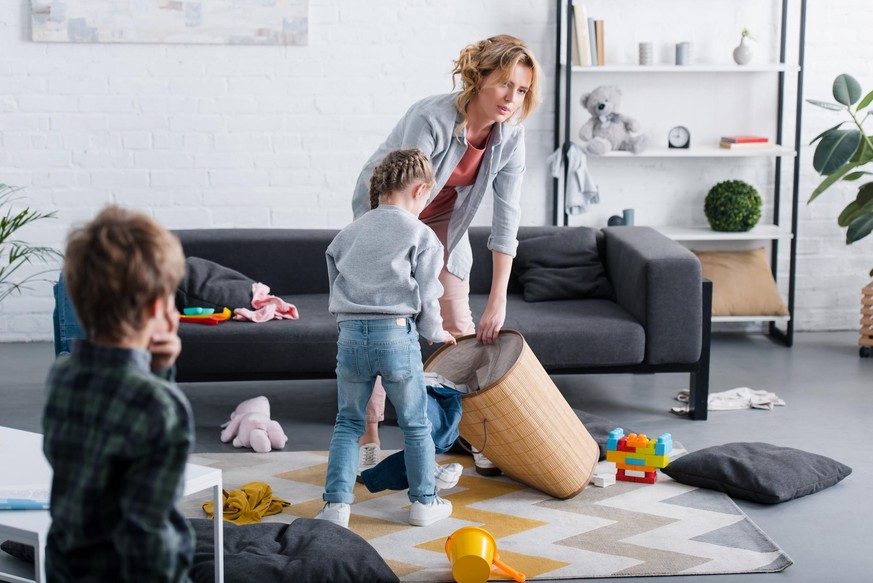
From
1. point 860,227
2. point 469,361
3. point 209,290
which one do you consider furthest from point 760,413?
point 209,290

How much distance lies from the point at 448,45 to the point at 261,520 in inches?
113

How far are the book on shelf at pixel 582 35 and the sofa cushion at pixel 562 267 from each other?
2.86ft

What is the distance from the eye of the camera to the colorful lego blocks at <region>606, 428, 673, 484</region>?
3.19 m

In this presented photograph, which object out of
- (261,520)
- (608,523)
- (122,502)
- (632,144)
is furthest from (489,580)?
(632,144)

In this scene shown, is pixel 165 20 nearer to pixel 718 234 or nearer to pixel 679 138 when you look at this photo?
pixel 679 138

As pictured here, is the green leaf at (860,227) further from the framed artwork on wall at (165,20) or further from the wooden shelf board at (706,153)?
the framed artwork on wall at (165,20)

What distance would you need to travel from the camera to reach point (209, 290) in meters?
3.94

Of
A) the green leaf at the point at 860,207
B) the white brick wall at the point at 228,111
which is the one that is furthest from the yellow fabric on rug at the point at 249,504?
the green leaf at the point at 860,207

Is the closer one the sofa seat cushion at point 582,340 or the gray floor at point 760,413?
the gray floor at point 760,413

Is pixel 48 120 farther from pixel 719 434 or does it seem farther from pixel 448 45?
pixel 719 434

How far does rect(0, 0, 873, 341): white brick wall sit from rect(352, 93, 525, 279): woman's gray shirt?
2037 millimetres

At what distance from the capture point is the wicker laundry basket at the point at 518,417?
2891 mm

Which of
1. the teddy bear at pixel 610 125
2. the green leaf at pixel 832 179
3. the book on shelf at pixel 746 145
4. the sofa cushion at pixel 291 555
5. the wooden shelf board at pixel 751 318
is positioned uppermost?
the teddy bear at pixel 610 125

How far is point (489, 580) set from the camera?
2553 millimetres
